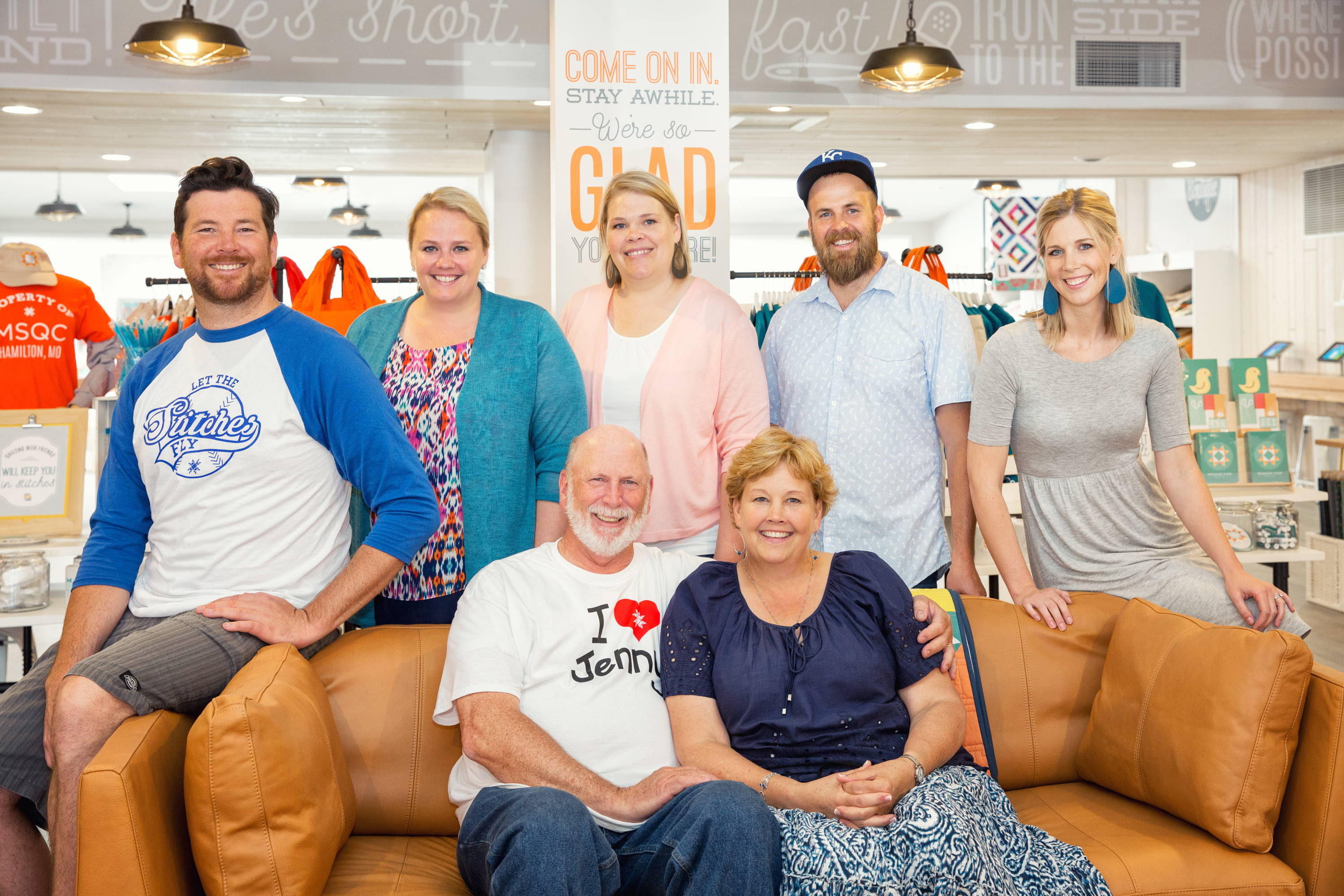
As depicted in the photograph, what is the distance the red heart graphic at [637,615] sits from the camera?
2281 millimetres

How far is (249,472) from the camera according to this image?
2.25m

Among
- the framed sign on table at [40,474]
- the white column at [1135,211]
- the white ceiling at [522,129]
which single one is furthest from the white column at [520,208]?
the white column at [1135,211]

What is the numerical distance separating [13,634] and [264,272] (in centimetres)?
285

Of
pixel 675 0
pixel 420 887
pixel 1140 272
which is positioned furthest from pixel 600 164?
pixel 1140 272

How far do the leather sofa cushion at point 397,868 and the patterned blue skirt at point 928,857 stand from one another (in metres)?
0.65

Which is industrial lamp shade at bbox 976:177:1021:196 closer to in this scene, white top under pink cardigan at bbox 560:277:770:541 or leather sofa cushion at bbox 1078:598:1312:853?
white top under pink cardigan at bbox 560:277:770:541

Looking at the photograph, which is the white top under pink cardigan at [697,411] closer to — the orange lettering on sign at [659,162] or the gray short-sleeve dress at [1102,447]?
the gray short-sleeve dress at [1102,447]

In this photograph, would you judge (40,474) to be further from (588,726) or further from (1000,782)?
(1000,782)

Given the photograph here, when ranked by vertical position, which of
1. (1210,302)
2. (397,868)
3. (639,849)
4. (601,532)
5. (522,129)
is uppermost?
(522,129)

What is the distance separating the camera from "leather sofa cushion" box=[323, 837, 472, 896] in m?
2.04

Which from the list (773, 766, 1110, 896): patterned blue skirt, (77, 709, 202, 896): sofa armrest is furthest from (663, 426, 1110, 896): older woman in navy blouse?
(77, 709, 202, 896): sofa armrest

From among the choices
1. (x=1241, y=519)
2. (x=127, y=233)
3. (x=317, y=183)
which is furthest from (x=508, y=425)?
(x=127, y=233)

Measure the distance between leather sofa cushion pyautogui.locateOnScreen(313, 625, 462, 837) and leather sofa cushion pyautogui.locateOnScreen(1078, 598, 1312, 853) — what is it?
4.82ft

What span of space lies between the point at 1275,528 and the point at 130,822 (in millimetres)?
4307
